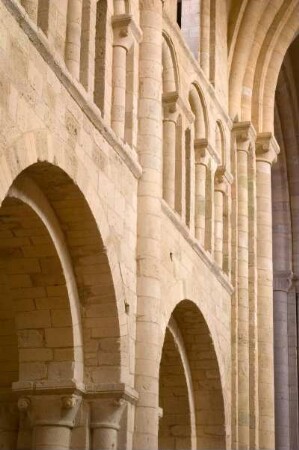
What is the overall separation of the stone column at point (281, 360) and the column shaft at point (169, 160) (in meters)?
9.62

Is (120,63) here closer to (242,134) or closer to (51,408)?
(51,408)

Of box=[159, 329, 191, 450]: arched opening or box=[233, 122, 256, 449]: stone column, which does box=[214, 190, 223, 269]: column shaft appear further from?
box=[159, 329, 191, 450]: arched opening

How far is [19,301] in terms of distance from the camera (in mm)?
10289

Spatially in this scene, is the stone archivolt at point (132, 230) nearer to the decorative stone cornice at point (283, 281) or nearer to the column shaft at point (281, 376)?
the column shaft at point (281, 376)

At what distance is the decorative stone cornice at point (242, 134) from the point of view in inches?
655

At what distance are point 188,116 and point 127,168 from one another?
306 cm

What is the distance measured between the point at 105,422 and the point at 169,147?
4441 millimetres

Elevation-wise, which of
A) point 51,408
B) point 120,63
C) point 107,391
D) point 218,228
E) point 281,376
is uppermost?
point 120,63

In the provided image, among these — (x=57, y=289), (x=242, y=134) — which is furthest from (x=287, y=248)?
(x=57, y=289)

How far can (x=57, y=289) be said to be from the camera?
10172 millimetres

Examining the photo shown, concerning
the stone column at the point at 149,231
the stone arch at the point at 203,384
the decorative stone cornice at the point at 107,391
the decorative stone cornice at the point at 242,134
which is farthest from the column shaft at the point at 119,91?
the decorative stone cornice at the point at 242,134

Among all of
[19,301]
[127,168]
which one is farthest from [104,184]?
[19,301]

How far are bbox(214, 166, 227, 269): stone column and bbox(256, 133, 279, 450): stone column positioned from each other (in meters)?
1.58

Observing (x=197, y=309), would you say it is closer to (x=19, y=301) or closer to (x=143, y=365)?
(x=143, y=365)
